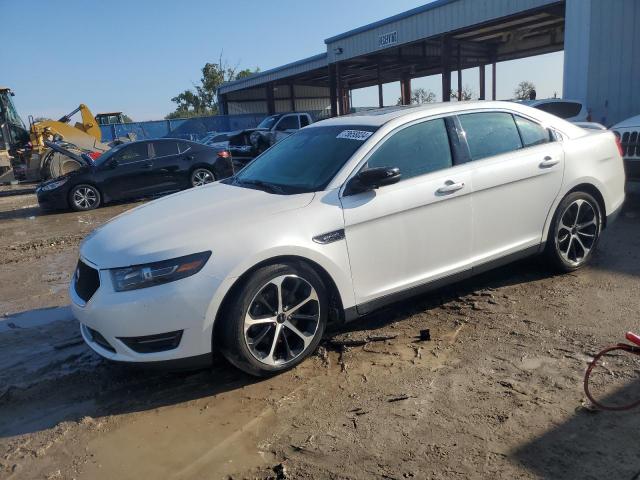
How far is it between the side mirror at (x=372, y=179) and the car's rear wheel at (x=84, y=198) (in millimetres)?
9937

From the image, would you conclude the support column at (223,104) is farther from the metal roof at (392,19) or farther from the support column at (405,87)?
the metal roof at (392,19)

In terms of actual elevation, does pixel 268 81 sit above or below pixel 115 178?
above

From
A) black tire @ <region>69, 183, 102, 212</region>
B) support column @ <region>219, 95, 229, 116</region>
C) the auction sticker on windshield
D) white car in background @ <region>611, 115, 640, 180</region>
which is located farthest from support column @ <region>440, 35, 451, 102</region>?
support column @ <region>219, 95, 229, 116</region>

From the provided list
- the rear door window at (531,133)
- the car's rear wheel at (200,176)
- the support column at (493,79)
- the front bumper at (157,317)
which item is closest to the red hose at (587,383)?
the rear door window at (531,133)

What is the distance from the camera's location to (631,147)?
7445mm

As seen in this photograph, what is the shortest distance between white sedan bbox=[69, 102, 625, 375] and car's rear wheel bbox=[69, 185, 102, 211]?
854 cm

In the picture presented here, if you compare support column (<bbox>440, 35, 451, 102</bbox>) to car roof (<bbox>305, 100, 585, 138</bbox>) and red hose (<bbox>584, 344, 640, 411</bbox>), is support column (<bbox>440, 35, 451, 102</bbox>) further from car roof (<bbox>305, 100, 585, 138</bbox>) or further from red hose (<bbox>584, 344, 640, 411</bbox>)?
red hose (<bbox>584, 344, 640, 411</bbox>)

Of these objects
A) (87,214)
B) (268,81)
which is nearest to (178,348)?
(87,214)

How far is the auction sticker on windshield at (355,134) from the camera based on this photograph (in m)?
3.93

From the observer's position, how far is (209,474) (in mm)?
2576

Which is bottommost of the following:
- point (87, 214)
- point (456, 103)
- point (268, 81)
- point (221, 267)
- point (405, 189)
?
point (87, 214)

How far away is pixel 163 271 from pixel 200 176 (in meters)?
10.0

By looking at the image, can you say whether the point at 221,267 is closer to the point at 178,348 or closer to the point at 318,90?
the point at 178,348

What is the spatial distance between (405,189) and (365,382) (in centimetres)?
140
